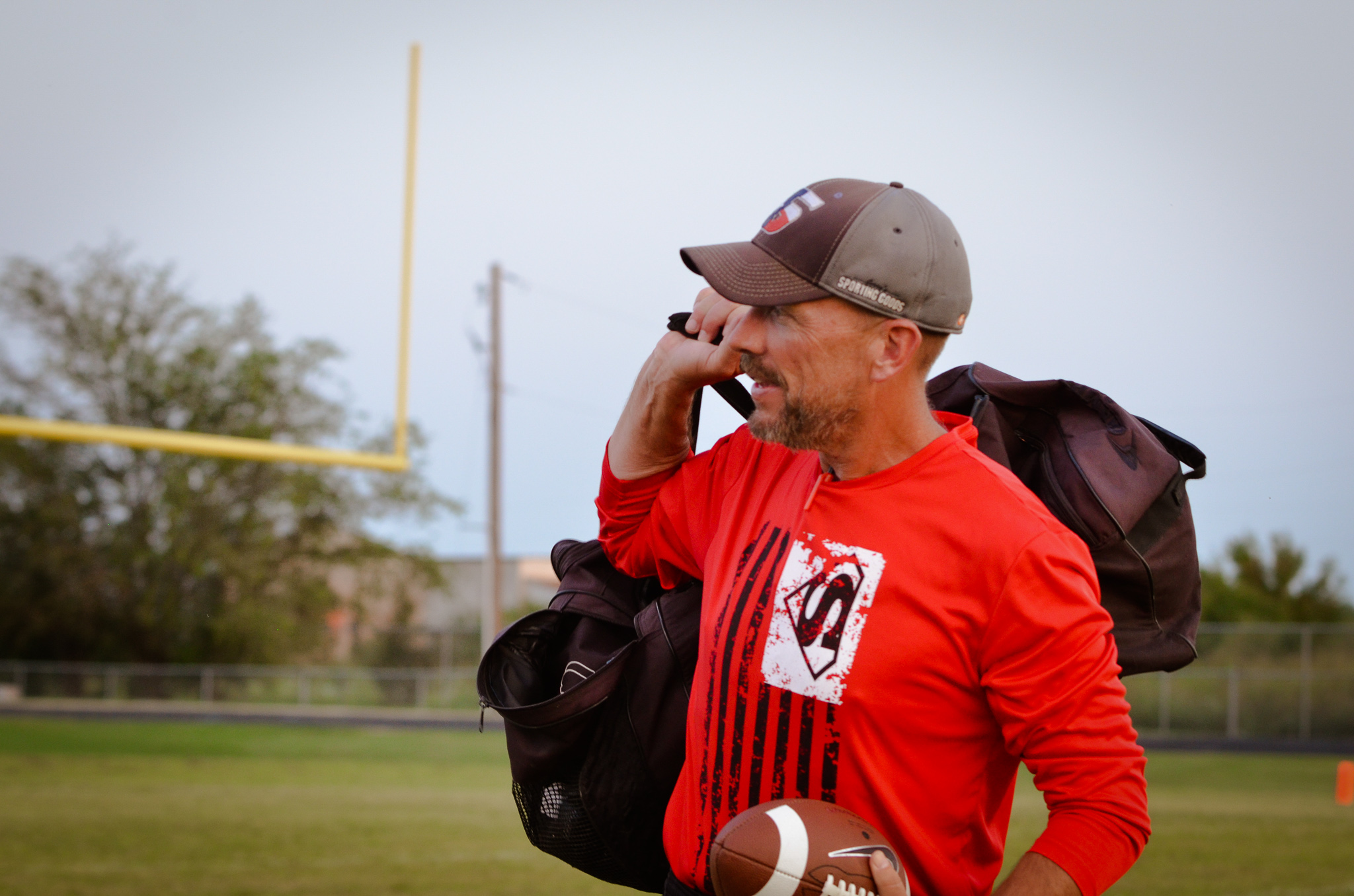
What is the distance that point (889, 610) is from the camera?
173 cm

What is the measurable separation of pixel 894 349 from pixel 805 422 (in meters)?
0.17

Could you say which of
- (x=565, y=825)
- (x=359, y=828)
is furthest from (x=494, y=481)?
(x=565, y=825)

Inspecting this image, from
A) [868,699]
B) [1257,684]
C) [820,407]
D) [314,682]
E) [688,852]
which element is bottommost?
[314,682]

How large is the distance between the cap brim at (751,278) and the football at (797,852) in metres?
0.72

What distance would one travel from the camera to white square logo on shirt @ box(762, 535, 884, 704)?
5.73ft

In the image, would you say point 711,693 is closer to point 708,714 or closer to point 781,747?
point 708,714

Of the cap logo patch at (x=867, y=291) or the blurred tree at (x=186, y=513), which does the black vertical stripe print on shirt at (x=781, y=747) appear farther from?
the blurred tree at (x=186, y=513)

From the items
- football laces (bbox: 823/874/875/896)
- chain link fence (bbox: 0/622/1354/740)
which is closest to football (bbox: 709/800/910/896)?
football laces (bbox: 823/874/875/896)

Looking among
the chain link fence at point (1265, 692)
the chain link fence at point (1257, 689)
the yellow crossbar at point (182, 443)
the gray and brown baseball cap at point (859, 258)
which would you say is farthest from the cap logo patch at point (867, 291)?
the chain link fence at point (1265, 692)

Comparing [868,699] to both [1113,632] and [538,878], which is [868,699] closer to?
[1113,632]

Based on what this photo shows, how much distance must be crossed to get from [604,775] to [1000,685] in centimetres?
84

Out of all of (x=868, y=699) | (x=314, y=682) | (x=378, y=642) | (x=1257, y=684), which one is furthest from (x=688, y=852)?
(x=378, y=642)

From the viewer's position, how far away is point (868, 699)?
1.72 metres

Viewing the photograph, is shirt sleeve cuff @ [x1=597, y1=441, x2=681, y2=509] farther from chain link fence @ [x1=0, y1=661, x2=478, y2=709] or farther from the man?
chain link fence @ [x1=0, y1=661, x2=478, y2=709]
